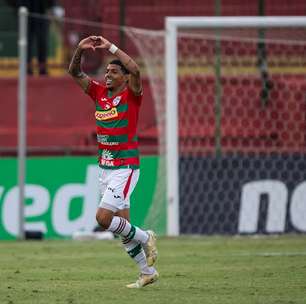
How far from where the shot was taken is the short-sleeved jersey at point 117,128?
405 inches

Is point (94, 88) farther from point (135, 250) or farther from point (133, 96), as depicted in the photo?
point (135, 250)

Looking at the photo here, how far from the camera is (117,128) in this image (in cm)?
1034

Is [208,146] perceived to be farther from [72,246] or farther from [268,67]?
[72,246]

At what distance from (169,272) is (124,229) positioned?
1436 mm

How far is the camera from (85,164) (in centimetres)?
1636

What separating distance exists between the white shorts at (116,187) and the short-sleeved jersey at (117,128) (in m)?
0.07

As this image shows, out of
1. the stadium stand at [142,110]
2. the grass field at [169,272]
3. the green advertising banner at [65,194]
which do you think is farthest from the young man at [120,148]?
the stadium stand at [142,110]

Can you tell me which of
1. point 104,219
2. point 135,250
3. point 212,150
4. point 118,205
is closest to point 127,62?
point 118,205

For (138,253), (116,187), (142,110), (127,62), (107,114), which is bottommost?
(138,253)

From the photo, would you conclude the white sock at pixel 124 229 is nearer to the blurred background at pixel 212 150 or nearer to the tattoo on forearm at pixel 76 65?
the tattoo on forearm at pixel 76 65

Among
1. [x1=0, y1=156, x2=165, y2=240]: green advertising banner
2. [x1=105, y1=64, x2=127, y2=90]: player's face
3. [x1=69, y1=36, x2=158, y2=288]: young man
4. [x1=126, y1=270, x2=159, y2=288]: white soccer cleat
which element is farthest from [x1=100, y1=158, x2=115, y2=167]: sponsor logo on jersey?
[x1=0, y1=156, x2=165, y2=240]: green advertising banner

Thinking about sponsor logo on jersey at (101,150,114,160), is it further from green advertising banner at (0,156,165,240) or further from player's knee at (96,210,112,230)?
green advertising banner at (0,156,165,240)

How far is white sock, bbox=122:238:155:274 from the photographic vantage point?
33.0 ft

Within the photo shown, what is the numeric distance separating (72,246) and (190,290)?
5099 millimetres
